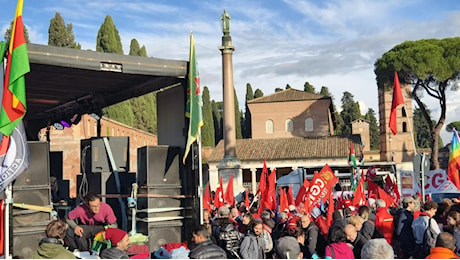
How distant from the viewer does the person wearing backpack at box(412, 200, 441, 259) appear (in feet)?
22.7

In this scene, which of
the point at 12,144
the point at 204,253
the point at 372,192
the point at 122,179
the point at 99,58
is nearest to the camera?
the point at 204,253

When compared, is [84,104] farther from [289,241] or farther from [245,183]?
[245,183]

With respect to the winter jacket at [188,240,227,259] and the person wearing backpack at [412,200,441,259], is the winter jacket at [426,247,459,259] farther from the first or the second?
the winter jacket at [188,240,227,259]

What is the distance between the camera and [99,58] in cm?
759

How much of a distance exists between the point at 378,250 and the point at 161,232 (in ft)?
13.0

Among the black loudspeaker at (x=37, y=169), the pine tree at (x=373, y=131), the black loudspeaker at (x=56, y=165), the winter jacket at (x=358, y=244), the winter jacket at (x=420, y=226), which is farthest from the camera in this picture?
the pine tree at (x=373, y=131)

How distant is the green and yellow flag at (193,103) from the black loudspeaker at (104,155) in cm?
294

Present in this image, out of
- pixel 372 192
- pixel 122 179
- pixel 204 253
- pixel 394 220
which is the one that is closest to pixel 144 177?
pixel 122 179

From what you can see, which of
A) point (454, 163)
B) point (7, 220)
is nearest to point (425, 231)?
point (7, 220)

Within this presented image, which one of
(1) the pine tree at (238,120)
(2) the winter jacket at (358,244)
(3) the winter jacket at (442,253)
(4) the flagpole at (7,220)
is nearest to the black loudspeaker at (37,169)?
(4) the flagpole at (7,220)

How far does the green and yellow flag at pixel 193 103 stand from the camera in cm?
762

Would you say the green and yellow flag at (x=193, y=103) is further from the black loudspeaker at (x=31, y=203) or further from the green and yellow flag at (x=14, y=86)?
the green and yellow flag at (x=14, y=86)

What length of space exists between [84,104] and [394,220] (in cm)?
647

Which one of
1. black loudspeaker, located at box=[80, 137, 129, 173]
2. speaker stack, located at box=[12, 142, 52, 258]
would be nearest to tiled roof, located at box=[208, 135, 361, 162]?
black loudspeaker, located at box=[80, 137, 129, 173]
